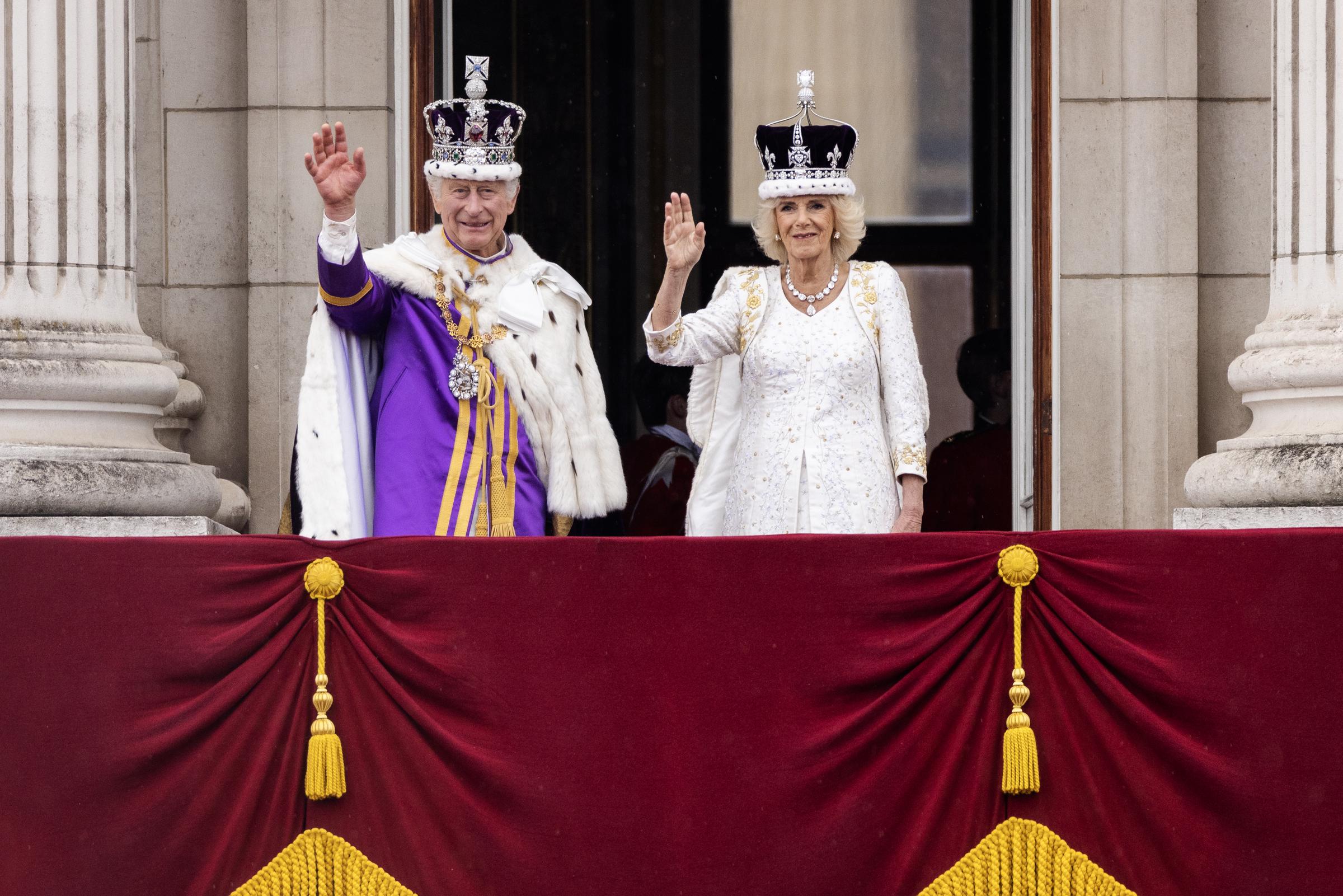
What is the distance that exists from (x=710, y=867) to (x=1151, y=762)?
1.05 metres

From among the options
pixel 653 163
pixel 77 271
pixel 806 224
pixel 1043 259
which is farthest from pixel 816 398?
pixel 653 163

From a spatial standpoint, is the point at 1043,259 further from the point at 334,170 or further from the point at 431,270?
the point at 334,170

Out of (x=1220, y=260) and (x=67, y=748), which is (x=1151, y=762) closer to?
(x=67, y=748)

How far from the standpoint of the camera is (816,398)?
5.86m

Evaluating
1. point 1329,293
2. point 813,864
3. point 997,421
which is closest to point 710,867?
point 813,864

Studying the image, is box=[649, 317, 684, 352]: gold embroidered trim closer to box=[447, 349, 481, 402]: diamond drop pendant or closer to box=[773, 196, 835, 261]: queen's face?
box=[773, 196, 835, 261]: queen's face

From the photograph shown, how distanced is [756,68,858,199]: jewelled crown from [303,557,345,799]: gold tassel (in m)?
1.76

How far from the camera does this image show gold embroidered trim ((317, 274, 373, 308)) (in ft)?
19.3

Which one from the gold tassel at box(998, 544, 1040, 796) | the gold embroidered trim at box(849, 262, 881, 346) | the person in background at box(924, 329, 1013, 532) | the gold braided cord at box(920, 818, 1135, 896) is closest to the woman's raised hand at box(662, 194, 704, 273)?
the gold embroidered trim at box(849, 262, 881, 346)

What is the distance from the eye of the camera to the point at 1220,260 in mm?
7891

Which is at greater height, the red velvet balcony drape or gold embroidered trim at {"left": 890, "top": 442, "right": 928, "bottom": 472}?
gold embroidered trim at {"left": 890, "top": 442, "right": 928, "bottom": 472}

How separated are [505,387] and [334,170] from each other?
82 centimetres

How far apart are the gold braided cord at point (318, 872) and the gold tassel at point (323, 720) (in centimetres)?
11

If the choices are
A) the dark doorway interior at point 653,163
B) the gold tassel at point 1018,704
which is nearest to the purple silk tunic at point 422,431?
the gold tassel at point 1018,704
